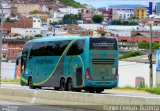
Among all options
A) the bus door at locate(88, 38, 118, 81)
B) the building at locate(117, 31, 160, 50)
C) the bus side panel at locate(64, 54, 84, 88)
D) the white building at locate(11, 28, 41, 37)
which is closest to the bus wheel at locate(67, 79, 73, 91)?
the bus side panel at locate(64, 54, 84, 88)

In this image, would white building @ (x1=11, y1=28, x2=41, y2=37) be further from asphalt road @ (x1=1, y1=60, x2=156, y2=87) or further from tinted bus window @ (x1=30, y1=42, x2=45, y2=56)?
tinted bus window @ (x1=30, y1=42, x2=45, y2=56)

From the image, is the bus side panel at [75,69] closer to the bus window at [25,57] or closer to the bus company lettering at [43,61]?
the bus company lettering at [43,61]

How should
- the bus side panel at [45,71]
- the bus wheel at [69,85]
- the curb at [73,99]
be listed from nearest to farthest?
1. the curb at [73,99]
2. the bus wheel at [69,85]
3. the bus side panel at [45,71]

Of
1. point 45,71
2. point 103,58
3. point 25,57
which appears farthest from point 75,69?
point 25,57

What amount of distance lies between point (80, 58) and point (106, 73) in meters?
1.67

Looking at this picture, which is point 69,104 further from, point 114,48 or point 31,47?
point 31,47

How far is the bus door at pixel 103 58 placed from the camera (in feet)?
111

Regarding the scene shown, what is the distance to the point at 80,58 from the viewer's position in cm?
3403

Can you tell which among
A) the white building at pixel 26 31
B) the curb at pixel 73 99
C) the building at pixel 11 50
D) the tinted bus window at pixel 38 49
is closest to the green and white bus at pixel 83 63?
the tinted bus window at pixel 38 49

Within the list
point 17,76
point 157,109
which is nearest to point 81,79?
point 157,109

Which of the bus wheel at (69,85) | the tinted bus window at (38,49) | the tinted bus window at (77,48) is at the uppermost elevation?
the tinted bus window at (77,48)

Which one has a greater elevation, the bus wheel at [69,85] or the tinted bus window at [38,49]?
the tinted bus window at [38,49]

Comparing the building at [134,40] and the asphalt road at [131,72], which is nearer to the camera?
the asphalt road at [131,72]

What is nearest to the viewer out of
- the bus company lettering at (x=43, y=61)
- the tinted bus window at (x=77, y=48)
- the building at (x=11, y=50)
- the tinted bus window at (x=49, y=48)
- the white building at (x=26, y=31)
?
the tinted bus window at (x=77, y=48)
